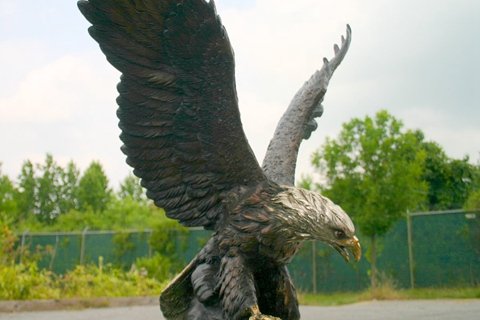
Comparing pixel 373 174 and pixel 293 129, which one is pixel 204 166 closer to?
pixel 293 129

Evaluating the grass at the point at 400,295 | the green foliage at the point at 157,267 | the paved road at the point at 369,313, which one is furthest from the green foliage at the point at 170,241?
the paved road at the point at 369,313

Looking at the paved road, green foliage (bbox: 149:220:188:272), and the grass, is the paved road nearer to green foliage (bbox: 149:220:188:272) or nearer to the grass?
the grass

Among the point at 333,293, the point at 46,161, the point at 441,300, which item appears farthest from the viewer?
the point at 46,161

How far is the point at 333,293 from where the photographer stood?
14.4m

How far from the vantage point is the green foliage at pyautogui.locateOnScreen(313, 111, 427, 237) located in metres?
12.7

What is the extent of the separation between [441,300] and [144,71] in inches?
392

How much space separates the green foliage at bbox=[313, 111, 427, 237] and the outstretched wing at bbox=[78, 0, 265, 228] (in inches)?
385

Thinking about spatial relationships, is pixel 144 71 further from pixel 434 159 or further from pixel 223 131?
pixel 434 159

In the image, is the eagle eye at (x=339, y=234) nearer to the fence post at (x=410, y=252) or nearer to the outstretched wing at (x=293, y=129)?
the outstretched wing at (x=293, y=129)

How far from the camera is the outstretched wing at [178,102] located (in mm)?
2902

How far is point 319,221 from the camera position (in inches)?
112

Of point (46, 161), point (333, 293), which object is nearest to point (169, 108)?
point (333, 293)

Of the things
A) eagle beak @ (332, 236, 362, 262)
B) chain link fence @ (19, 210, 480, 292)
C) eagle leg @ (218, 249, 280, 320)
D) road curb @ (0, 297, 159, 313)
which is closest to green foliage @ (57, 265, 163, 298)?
road curb @ (0, 297, 159, 313)

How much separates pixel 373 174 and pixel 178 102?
34.0ft
